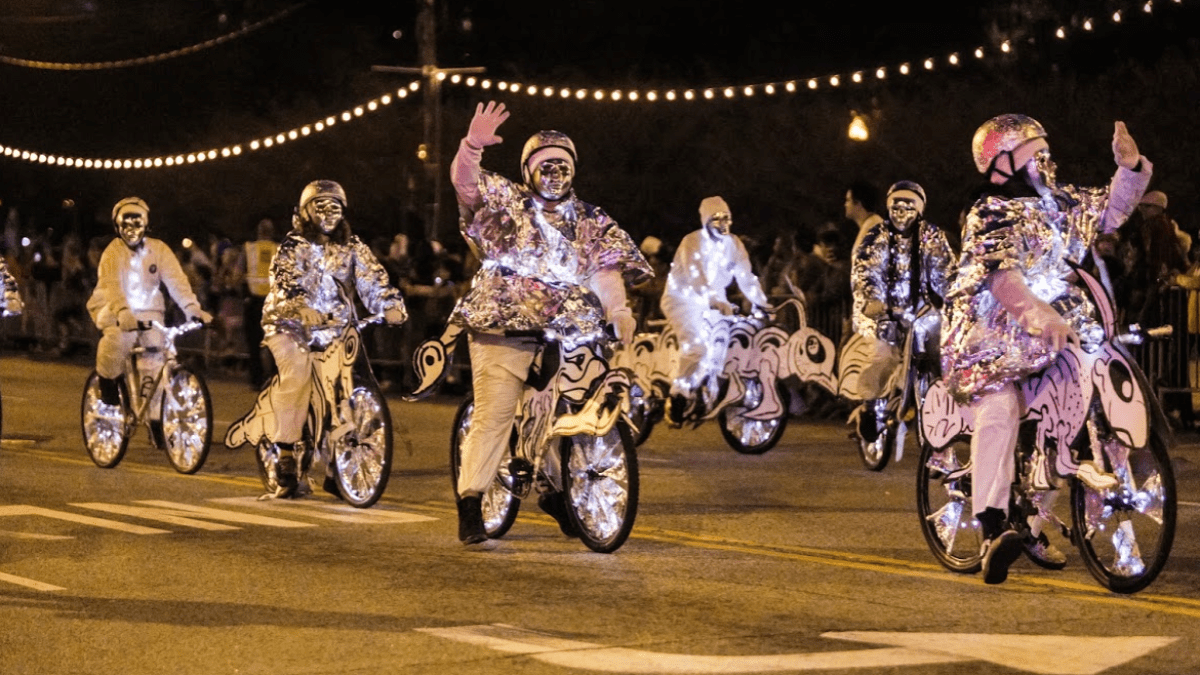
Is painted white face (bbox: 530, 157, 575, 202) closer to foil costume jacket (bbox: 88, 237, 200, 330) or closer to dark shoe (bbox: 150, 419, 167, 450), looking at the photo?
foil costume jacket (bbox: 88, 237, 200, 330)

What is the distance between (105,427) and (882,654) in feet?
30.3

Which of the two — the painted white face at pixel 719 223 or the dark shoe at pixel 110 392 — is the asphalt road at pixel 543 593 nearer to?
the dark shoe at pixel 110 392

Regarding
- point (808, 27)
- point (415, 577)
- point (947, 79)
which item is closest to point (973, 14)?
point (947, 79)

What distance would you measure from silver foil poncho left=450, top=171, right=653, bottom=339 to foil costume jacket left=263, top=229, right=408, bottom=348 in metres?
2.54

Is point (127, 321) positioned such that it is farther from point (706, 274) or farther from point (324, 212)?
point (706, 274)

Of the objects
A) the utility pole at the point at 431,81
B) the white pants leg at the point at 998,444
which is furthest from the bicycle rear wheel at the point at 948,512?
the utility pole at the point at 431,81

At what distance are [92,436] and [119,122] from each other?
39.7 meters

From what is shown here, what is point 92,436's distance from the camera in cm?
1555

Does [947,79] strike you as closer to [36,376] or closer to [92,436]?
[36,376]

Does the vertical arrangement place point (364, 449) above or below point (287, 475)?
above

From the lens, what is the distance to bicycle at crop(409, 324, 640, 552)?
10.1 metres

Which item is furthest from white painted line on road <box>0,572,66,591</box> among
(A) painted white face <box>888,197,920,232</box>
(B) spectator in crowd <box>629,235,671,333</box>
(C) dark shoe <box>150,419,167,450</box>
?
(B) spectator in crowd <box>629,235,671,333</box>

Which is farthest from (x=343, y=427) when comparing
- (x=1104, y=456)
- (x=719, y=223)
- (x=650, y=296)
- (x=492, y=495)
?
(x=650, y=296)

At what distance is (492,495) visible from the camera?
10.9 metres
